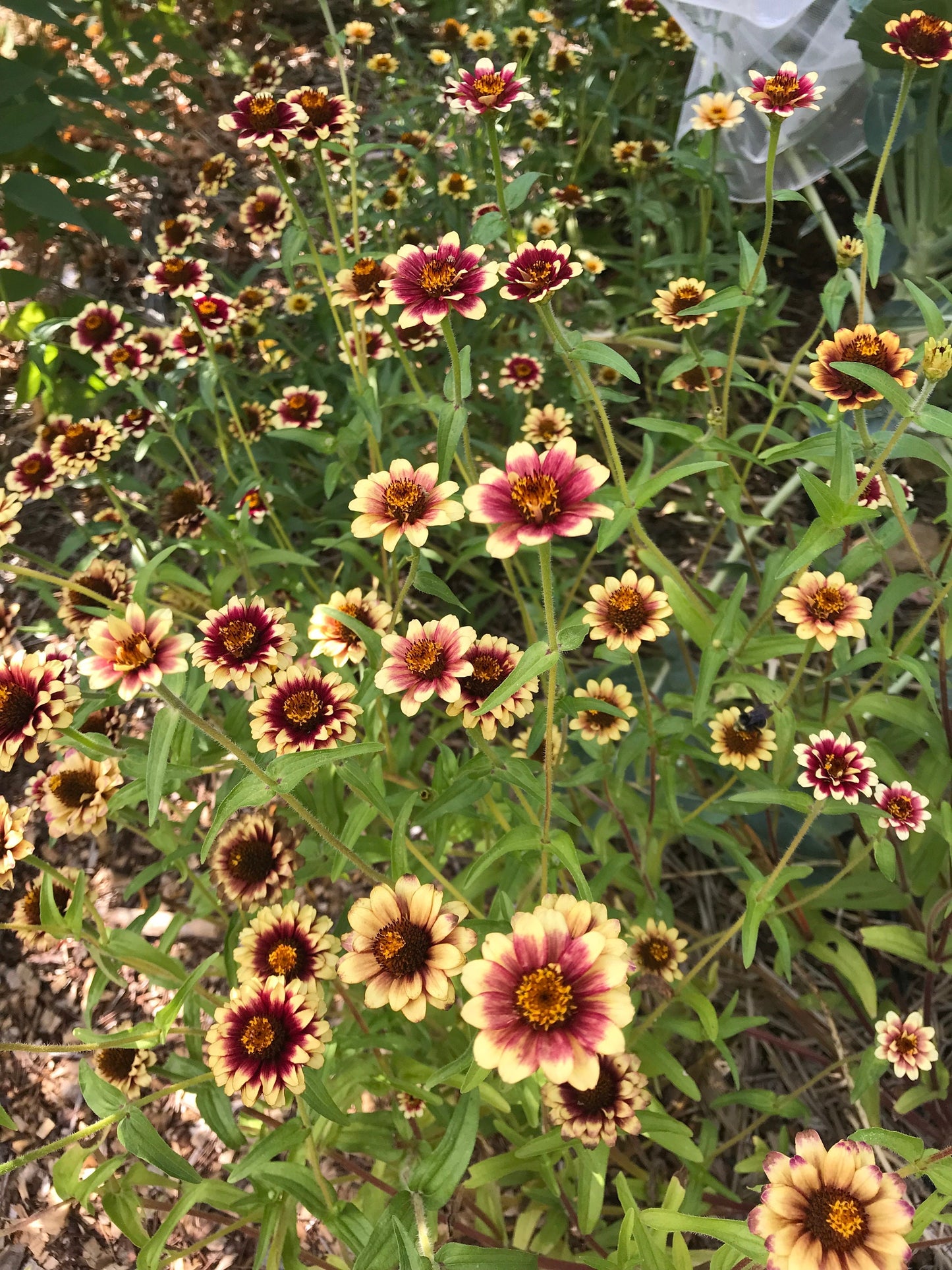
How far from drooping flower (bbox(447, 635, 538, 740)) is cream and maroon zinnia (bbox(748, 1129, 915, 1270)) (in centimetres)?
64

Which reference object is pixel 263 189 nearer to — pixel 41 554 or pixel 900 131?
pixel 41 554

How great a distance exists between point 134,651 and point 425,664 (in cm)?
38

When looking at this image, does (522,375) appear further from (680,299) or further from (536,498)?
(536,498)

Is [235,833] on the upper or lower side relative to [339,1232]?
upper

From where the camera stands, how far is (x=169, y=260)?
220 centimetres

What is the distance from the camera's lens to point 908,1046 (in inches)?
55.1

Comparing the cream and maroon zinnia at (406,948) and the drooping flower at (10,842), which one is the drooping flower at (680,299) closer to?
the cream and maroon zinnia at (406,948)

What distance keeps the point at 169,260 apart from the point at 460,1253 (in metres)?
2.23

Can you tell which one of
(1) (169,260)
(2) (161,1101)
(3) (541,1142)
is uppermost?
(1) (169,260)

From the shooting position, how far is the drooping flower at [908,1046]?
1.39m

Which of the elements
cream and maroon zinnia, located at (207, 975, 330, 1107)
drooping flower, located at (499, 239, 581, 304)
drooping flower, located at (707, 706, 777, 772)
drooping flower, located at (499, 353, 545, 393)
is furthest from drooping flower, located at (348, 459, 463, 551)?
drooping flower, located at (499, 353, 545, 393)

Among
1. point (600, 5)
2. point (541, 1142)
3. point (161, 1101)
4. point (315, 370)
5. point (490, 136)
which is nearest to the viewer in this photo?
point (541, 1142)

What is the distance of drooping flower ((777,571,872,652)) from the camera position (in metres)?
1.37

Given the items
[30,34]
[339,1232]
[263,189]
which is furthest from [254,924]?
[30,34]
